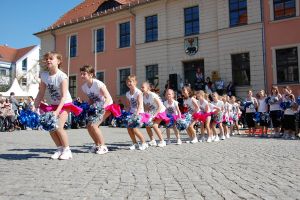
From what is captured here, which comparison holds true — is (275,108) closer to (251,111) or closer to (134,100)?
(251,111)

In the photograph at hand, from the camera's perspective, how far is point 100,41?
103 feet

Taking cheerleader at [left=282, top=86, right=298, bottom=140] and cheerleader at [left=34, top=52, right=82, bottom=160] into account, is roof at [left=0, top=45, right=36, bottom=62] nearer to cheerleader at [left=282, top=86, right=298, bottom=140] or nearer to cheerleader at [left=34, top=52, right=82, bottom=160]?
cheerleader at [left=282, top=86, right=298, bottom=140]

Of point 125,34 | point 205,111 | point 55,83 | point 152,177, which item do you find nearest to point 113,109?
point 55,83

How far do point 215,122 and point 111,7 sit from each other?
21037 millimetres

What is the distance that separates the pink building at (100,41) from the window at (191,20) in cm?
491

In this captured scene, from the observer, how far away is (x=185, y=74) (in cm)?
2605

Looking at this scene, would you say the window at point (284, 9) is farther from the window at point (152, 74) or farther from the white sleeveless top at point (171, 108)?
the white sleeveless top at point (171, 108)

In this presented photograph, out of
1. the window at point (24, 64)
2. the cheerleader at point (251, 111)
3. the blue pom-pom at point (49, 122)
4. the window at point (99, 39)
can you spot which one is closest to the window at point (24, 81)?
the window at point (24, 64)

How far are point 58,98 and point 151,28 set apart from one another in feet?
69.7

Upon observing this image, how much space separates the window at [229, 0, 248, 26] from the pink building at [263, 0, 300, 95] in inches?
53.6

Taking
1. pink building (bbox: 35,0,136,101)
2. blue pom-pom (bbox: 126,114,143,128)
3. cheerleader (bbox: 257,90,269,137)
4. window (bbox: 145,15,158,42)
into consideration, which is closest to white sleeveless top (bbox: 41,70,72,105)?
blue pom-pom (bbox: 126,114,143,128)

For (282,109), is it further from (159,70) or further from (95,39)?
(95,39)

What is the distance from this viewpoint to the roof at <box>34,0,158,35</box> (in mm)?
29216

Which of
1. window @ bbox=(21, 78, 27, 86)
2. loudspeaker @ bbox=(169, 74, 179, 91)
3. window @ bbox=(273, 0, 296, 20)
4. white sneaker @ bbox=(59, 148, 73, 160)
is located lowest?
white sneaker @ bbox=(59, 148, 73, 160)
